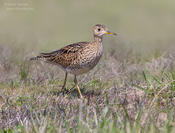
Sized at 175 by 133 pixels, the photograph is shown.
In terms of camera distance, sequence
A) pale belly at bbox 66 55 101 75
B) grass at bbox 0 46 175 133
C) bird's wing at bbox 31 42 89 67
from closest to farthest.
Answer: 1. grass at bbox 0 46 175 133
2. pale belly at bbox 66 55 101 75
3. bird's wing at bbox 31 42 89 67

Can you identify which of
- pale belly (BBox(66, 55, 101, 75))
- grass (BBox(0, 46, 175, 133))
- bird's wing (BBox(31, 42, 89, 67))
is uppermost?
bird's wing (BBox(31, 42, 89, 67))

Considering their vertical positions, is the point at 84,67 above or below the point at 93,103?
above

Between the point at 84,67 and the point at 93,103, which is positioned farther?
the point at 84,67

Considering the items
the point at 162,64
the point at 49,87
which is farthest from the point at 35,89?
the point at 162,64

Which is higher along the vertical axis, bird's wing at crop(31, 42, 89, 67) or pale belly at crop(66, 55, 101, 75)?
bird's wing at crop(31, 42, 89, 67)

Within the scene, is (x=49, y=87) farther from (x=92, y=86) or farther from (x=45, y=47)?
(x=45, y=47)

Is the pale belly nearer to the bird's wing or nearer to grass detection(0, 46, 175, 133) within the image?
the bird's wing

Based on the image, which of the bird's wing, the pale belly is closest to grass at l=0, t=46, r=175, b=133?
the pale belly

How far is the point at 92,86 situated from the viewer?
7805 millimetres

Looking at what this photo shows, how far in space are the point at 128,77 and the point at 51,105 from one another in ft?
10.4

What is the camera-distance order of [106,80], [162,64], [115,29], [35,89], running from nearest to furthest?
[35,89] < [106,80] < [162,64] < [115,29]

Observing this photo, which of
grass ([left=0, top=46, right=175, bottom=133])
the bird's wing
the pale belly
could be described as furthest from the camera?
the bird's wing

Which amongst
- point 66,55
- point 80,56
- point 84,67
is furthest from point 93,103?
point 66,55

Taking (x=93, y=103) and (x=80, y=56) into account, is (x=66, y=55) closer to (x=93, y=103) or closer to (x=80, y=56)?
(x=80, y=56)
